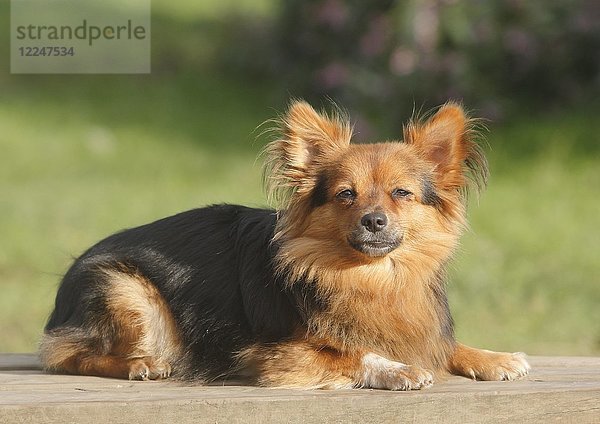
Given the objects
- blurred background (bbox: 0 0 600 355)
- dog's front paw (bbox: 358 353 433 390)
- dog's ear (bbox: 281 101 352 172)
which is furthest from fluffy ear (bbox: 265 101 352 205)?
blurred background (bbox: 0 0 600 355)

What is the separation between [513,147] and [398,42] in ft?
7.24

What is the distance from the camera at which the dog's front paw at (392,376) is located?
3.94 m

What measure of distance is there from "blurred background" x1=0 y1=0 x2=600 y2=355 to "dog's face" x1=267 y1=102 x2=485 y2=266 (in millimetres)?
3050

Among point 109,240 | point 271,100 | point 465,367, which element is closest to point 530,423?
point 465,367

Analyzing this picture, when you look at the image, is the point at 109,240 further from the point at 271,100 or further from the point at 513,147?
the point at 271,100

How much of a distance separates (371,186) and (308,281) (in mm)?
471

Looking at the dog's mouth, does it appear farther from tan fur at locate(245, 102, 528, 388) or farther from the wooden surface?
the wooden surface

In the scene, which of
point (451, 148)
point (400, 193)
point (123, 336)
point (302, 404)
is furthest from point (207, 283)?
point (451, 148)

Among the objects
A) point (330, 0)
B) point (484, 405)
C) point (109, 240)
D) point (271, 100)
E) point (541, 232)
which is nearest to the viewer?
point (484, 405)

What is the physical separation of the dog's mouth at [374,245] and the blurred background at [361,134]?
3241 millimetres

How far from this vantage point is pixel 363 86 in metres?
13.2

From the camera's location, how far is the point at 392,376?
3.96m

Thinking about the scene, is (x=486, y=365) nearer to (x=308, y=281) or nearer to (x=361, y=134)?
(x=308, y=281)

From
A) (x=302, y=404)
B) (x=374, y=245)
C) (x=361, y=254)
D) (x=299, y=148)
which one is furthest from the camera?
(x=299, y=148)
